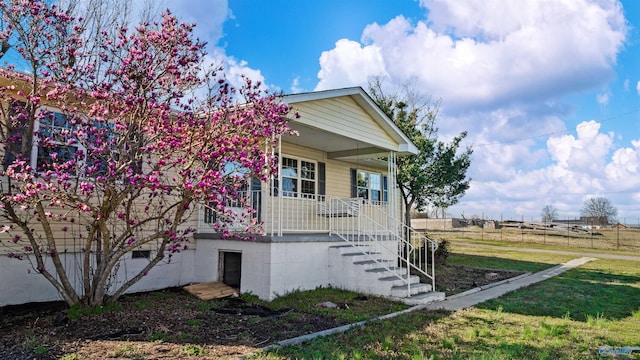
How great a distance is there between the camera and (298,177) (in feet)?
37.1

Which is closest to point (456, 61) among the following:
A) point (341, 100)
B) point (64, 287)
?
point (341, 100)

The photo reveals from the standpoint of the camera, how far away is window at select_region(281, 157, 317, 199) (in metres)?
11.0

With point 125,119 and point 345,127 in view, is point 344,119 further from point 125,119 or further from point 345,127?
point 125,119

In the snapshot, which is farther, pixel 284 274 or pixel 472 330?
pixel 284 274

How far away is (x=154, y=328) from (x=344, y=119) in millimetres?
6505

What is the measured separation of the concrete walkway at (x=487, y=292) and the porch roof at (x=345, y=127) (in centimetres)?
443

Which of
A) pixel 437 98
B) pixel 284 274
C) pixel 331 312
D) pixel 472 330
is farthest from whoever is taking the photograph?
pixel 437 98

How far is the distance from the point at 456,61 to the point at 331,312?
1105 cm

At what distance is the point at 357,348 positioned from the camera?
4.77 metres

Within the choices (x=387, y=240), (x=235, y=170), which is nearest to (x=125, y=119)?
(x=235, y=170)

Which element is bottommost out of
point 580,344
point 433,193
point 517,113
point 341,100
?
point 580,344

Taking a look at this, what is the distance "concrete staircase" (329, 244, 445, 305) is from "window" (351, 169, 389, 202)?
189 inches

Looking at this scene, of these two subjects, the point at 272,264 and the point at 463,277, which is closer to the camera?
the point at 272,264

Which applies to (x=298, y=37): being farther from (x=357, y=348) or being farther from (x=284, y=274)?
(x=357, y=348)
